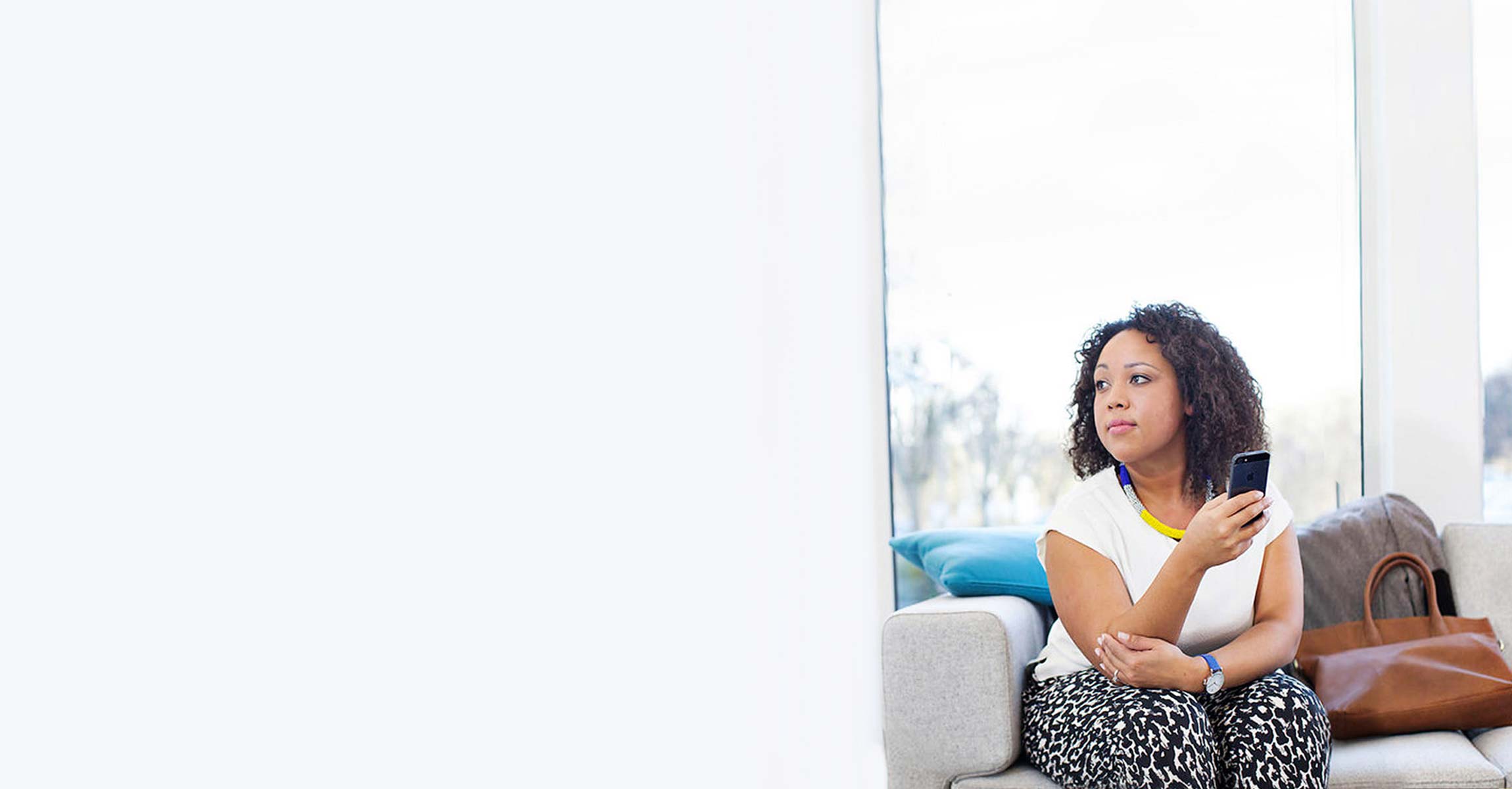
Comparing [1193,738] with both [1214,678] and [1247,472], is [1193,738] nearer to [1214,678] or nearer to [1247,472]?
[1214,678]

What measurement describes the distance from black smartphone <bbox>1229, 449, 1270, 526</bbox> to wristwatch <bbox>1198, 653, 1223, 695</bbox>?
0.24 m

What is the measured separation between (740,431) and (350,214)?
1140 mm

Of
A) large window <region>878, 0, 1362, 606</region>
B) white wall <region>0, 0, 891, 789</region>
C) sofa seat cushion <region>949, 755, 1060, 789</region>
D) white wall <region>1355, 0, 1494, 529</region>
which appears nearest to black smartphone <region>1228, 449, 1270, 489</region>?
sofa seat cushion <region>949, 755, 1060, 789</region>

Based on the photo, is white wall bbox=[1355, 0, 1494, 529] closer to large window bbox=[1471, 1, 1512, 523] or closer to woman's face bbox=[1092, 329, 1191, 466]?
large window bbox=[1471, 1, 1512, 523]

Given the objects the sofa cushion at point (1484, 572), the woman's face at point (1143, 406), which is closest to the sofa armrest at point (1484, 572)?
the sofa cushion at point (1484, 572)

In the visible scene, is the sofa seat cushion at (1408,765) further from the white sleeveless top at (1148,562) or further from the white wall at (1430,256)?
the white wall at (1430,256)

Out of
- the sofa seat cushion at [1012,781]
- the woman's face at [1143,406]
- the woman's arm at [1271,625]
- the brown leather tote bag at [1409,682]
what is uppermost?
the woman's face at [1143,406]

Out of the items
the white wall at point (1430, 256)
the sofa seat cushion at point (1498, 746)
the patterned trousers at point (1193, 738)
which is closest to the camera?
the patterned trousers at point (1193, 738)

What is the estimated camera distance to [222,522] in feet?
1.79

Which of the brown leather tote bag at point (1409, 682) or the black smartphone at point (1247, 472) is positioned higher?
the black smartphone at point (1247, 472)

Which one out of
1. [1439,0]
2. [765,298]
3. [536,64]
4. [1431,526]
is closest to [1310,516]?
[1431,526]

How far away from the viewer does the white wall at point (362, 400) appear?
0.48 m

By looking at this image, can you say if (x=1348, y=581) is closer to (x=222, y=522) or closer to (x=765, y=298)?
(x=765, y=298)

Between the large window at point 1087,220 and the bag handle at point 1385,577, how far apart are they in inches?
24.6
